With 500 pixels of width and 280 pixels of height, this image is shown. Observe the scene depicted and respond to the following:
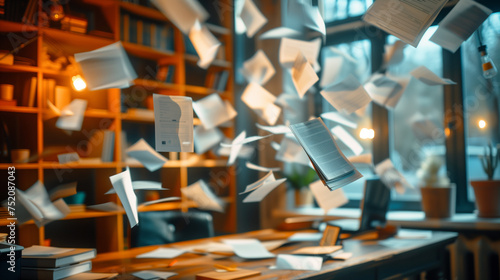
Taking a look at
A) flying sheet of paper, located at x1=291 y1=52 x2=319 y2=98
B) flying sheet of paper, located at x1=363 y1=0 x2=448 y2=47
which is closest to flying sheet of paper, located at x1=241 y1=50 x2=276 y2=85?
flying sheet of paper, located at x1=291 y1=52 x2=319 y2=98

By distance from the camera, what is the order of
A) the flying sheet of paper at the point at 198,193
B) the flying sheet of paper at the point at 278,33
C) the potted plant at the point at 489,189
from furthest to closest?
the potted plant at the point at 489,189
the flying sheet of paper at the point at 278,33
the flying sheet of paper at the point at 198,193

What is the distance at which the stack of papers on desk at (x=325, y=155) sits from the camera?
4.26 feet

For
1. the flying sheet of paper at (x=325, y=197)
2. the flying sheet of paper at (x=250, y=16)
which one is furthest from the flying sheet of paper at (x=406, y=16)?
the flying sheet of paper at (x=325, y=197)

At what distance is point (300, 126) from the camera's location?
140 centimetres

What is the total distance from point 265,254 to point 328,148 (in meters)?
0.61

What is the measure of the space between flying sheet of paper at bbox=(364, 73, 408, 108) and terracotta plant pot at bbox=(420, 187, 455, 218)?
1.13m

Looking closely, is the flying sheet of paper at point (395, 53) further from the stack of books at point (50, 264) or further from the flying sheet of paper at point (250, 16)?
the stack of books at point (50, 264)

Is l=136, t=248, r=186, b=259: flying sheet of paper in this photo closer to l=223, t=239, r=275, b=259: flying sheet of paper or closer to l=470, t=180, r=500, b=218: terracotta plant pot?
l=223, t=239, r=275, b=259: flying sheet of paper

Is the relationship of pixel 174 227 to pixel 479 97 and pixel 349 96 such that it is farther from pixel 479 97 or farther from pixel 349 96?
pixel 479 97

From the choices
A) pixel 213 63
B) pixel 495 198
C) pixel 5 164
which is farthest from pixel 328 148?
pixel 213 63

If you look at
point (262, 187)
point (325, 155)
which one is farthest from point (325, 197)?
point (325, 155)

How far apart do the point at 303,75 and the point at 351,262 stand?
0.70 meters

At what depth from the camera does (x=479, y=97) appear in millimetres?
2961

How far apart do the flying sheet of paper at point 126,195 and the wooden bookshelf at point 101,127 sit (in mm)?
1168
